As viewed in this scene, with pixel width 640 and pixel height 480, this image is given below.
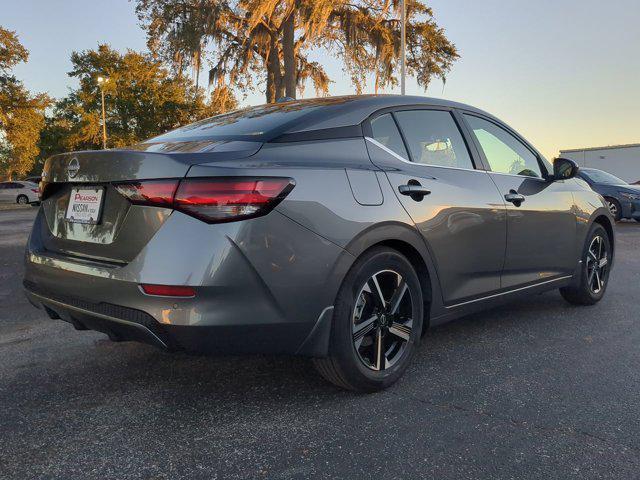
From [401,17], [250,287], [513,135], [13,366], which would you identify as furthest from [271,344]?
[401,17]

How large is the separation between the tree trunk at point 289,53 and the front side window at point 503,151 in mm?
14339

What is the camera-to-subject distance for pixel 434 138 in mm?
3494

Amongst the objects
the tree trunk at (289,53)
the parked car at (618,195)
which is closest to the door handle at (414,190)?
the parked car at (618,195)

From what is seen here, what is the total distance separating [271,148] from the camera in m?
2.58

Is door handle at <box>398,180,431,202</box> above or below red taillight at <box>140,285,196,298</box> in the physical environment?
above

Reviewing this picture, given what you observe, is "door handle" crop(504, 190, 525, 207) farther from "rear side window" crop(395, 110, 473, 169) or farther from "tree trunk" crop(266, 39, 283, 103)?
"tree trunk" crop(266, 39, 283, 103)

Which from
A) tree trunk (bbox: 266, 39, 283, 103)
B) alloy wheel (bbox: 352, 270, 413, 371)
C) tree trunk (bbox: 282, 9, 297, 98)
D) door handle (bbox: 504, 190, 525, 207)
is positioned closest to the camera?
alloy wheel (bbox: 352, 270, 413, 371)

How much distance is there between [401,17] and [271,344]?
59.2 feet

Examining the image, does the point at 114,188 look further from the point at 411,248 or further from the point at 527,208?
the point at 527,208

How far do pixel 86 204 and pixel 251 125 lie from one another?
94 centimetres

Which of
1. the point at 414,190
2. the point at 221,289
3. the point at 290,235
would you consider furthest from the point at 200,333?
the point at 414,190

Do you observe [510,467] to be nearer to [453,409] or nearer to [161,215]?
[453,409]

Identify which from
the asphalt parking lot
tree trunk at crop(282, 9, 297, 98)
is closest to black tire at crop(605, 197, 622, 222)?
tree trunk at crop(282, 9, 297, 98)

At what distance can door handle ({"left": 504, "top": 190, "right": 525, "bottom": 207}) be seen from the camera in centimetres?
375
